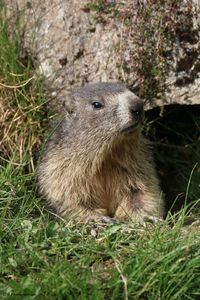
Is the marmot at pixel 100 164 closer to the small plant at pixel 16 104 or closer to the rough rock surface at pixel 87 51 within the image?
the small plant at pixel 16 104

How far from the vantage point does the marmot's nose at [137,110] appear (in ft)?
13.9

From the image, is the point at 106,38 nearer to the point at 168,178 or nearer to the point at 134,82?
the point at 134,82

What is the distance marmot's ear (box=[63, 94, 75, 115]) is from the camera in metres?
4.77

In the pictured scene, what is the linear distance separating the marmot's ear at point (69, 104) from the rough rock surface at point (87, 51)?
0.22m

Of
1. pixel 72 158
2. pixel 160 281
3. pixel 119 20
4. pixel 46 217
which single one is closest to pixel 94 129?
pixel 72 158

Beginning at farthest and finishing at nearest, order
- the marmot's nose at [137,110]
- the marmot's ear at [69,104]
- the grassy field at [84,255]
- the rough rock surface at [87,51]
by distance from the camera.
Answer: the rough rock surface at [87,51] < the marmot's ear at [69,104] < the marmot's nose at [137,110] < the grassy field at [84,255]

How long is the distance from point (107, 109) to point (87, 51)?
95 cm

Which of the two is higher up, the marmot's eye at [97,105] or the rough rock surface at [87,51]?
the rough rock surface at [87,51]

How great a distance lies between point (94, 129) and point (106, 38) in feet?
3.39

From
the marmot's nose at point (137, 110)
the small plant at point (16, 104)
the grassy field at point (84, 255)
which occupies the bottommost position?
the grassy field at point (84, 255)

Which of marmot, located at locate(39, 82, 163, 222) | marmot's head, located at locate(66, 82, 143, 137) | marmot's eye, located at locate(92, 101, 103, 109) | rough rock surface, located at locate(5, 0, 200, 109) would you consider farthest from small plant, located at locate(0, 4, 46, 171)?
marmot's eye, located at locate(92, 101, 103, 109)

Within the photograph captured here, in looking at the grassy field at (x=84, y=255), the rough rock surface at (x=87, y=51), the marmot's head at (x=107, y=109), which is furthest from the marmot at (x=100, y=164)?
the rough rock surface at (x=87, y=51)

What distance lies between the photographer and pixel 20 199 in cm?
458

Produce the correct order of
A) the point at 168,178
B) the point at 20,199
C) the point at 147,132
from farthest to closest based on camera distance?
the point at 168,178 < the point at 147,132 < the point at 20,199
